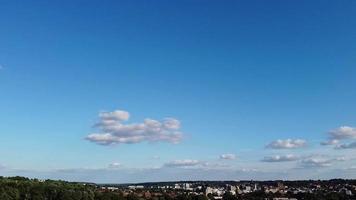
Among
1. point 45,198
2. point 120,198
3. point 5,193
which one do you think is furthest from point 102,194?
point 5,193

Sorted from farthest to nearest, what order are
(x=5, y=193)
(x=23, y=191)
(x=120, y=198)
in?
(x=120, y=198) < (x=23, y=191) < (x=5, y=193)

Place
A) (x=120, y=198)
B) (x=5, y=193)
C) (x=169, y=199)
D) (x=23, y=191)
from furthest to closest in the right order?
(x=169, y=199)
(x=120, y=198)
(x=23, y=191)
(x=5, y=193)

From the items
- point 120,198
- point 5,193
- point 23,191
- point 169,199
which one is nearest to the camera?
point 5,193

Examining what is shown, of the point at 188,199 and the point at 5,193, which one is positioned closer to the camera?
the point at 5,193

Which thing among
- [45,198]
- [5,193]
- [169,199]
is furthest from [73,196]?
[169,199]

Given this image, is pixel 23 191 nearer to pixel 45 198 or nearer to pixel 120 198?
pixel 45 198

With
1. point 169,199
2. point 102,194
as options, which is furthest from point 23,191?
point 169,199

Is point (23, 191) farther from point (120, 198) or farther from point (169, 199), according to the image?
point (169, 199)

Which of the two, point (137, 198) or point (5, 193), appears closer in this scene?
point (5, 193)

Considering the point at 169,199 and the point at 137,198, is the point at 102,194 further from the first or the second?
the point at 169,199
